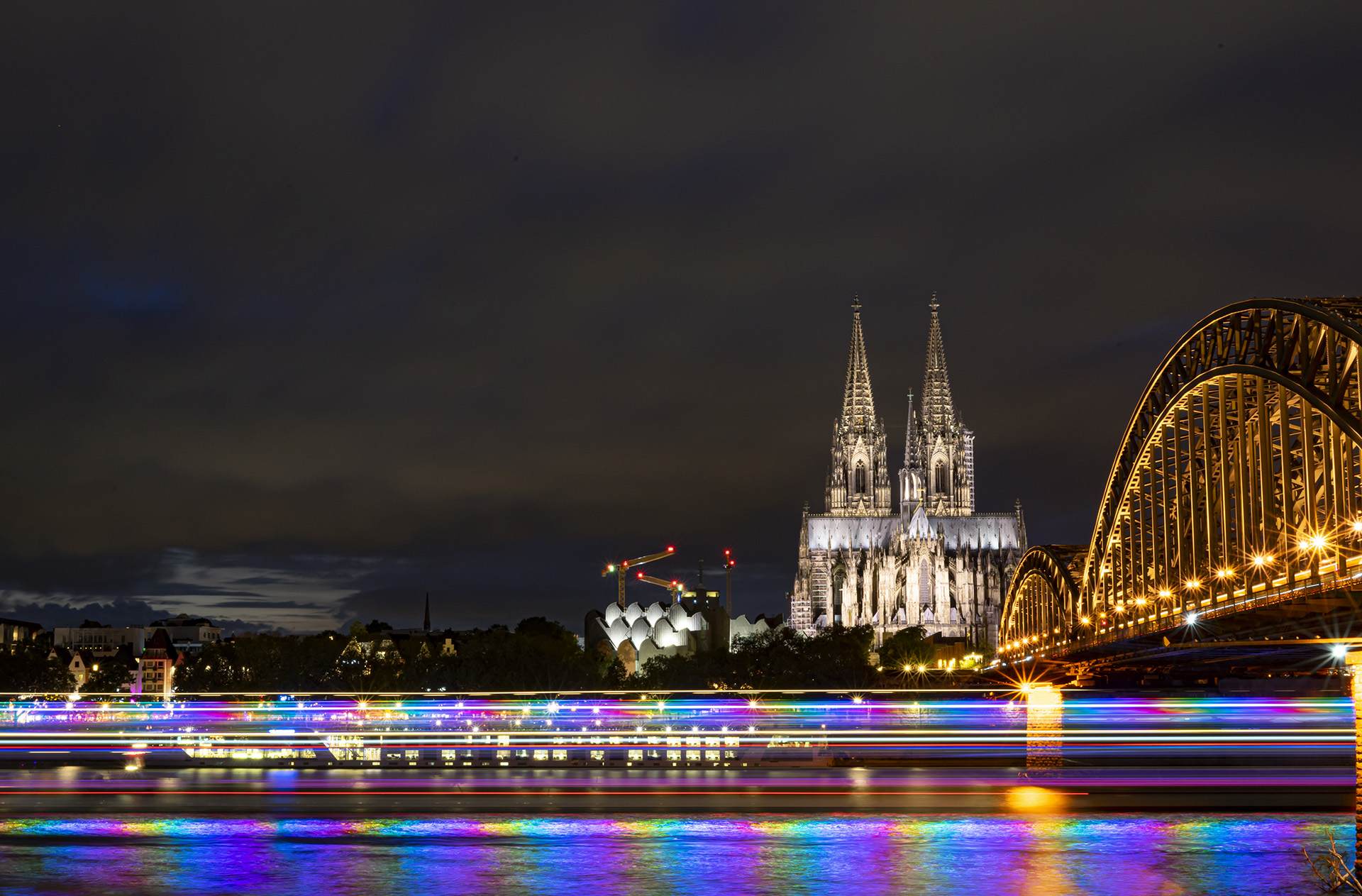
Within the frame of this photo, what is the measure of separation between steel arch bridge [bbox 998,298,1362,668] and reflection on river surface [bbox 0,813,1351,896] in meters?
8.70

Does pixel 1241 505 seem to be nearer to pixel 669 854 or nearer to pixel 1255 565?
pixel 1255 565

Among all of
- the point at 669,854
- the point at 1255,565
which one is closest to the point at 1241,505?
the point at 1255,565

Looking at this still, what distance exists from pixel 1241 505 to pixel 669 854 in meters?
29.7

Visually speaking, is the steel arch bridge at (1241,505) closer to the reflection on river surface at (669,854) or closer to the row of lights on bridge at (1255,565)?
the row of lights on bridge at (1255,565)

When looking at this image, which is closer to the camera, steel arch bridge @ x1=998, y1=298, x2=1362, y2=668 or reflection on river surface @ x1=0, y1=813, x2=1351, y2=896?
reflection on river surface @ x1=0, y1=813, x2=1351, y2=896

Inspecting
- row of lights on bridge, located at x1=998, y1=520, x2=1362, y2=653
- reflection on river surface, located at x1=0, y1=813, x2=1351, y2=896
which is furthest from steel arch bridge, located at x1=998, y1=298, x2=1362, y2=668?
reflection on river surface, located at x1=0, y1=813, x2=1351, y2=896

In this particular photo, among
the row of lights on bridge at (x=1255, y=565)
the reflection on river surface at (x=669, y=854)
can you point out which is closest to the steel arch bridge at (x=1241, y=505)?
the row of lights on bridge at (x=1255, y=565)

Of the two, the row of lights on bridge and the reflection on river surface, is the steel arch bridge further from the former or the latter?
the reflection on river surface

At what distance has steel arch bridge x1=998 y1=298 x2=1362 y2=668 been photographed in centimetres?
3753

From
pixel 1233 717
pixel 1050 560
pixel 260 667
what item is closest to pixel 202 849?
pixel 1233 717

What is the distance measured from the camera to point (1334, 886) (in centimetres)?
2084

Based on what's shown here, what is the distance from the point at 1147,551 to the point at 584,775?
35.5 m

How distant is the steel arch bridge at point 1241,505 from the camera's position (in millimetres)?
37531

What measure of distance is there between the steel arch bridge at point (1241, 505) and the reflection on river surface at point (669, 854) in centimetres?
870
